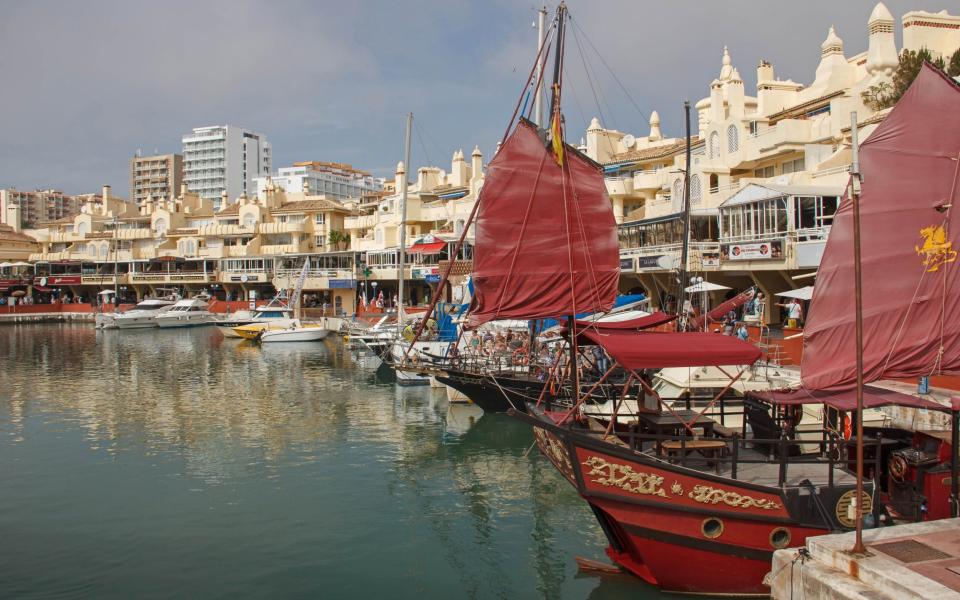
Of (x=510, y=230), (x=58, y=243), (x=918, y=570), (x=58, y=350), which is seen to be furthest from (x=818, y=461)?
(x=58, y=243)

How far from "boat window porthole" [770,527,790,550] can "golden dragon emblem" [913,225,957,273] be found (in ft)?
14.8

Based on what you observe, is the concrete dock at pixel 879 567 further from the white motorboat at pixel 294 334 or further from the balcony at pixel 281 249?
the balcony at pixel 281 249

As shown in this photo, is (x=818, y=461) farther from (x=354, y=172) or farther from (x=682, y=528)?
(x=354, y=172)

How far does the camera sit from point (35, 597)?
41.9 ft

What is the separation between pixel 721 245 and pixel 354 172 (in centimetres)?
12013

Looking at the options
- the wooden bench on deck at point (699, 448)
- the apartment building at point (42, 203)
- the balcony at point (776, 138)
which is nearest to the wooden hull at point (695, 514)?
the wooden bench on deck at point (699, 448)

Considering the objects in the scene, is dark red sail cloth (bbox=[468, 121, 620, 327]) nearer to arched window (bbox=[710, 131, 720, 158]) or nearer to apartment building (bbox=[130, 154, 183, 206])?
arched window (bbox=[710, 131, 720, 158])

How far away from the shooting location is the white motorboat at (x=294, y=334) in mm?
54781

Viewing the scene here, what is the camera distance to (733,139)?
4366 centimetres

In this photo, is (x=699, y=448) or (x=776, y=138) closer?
(x=699, y=448)

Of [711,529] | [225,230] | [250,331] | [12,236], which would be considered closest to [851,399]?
[711,529]

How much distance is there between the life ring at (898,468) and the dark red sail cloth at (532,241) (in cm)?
767

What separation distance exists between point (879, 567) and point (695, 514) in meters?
3.40

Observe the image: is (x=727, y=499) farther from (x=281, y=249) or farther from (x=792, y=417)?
(x=281, y=249)
